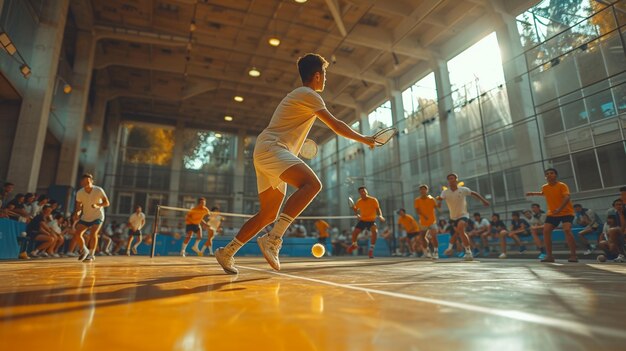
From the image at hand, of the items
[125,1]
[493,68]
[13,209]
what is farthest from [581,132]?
[125,1]

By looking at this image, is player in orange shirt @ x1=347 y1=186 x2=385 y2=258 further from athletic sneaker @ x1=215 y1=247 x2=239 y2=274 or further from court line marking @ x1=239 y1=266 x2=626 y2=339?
court line marking @ x1=239 y1=266 x2=626 y2=339

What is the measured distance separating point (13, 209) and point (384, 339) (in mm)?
10059

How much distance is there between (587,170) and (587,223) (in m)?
1.95

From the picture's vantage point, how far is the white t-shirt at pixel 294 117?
2863 mm

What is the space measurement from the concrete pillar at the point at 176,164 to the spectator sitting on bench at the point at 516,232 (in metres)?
19.7

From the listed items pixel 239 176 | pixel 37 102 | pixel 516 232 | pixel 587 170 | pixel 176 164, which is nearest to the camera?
pixel 587 170

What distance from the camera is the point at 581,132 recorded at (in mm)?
9734

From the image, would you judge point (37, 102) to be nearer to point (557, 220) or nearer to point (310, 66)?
point (310, 66)

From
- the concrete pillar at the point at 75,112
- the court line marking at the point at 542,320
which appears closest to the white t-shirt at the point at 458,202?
the court line marking at the point at 542,320

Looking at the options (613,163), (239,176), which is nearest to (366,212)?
(613,163)

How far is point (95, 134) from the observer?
17.8m

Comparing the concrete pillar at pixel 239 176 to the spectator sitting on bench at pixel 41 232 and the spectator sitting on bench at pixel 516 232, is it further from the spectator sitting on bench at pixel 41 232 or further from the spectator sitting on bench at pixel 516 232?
the spectator sitting on bench at pixel 516 232

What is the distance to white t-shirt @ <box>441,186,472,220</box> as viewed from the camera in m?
7.02

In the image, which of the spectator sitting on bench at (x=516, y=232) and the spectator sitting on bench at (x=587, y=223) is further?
the spectator sitting on bench at (x=516, y=232)
